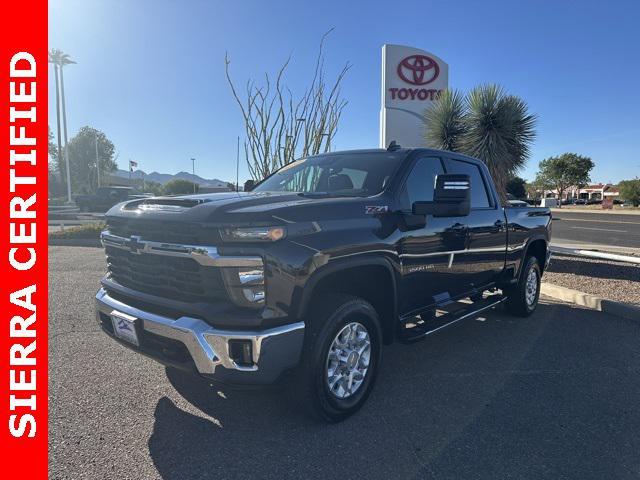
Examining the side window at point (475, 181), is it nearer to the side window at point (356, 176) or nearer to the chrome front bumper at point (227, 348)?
the side window at point (356, 176)

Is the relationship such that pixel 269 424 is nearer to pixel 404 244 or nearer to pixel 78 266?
pixel 404 244

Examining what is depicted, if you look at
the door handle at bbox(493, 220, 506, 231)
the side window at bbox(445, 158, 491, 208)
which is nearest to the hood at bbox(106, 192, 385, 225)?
the side window at bbox(445, 158, 491, 208)

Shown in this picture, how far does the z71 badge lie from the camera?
3206mm

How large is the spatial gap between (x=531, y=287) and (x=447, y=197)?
10.8ft

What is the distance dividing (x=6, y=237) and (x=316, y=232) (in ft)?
8.66

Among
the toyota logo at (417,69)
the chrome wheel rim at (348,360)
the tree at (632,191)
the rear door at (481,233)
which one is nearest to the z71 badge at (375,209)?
the chrome wheel rim at (348,360)

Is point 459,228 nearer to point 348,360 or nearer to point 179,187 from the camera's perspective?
point 348,360

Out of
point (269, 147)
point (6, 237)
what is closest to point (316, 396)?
point (6, 237)

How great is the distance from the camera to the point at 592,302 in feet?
20.4

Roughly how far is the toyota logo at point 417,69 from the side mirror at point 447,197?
9.87 meters

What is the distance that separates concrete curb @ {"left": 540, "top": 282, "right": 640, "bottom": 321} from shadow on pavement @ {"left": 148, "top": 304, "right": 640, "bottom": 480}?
1.61 meters

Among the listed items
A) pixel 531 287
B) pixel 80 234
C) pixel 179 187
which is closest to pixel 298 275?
pixel 531 287

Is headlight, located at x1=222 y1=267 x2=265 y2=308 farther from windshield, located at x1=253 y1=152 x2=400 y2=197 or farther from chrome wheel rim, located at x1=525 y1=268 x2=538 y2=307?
chrome wheel rim, located at x1=525 y1=268 x2=538 y2=307

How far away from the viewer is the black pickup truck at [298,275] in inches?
101
